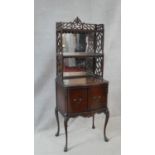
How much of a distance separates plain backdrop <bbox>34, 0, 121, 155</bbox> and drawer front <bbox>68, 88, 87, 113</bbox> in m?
0.32

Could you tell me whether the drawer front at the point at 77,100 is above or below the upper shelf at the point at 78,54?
below

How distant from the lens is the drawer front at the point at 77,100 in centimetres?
167

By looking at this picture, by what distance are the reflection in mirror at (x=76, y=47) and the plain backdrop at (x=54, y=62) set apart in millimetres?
167

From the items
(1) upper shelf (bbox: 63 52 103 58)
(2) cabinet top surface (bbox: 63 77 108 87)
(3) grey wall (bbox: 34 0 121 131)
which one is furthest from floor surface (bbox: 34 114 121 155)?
(1) upper shelf (bbox: 63 52 103 58)

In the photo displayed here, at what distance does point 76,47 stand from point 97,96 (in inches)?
17.6

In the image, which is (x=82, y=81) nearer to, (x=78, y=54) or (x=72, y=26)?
(x=78, y=54)

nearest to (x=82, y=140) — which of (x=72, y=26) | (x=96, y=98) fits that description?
(x=96, y=98)

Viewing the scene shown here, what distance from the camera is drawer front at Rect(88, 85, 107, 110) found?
1721 mm

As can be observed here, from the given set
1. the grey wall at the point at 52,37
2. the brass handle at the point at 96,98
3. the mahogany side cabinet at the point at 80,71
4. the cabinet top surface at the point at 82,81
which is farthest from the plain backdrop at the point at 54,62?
the brass handle at the point at 96,98

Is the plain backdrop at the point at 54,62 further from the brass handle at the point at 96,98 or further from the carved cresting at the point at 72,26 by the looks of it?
the brass handle at the point at 96,98

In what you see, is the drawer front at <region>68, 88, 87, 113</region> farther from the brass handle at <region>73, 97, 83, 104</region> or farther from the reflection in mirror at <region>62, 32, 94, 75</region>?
the reflection in mirror at <region>62, 32, 94, 75</region>
